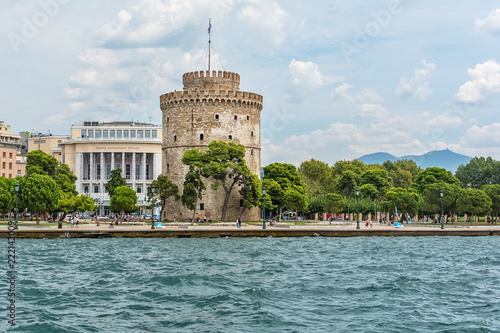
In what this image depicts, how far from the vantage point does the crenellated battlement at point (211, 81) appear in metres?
65.0

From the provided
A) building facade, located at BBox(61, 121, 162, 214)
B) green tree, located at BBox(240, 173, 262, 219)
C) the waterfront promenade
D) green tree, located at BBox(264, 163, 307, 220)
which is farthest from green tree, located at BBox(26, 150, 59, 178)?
the waterfront promenade

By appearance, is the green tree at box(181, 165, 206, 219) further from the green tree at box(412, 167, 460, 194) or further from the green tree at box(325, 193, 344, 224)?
the green tree at box(412, 167, 460, 194)

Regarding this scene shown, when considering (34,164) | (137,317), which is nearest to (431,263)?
(137,317)

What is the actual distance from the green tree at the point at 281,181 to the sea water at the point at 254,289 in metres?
27.8

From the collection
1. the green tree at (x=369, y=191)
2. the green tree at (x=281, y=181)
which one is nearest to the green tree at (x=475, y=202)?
the green tree at (x=281, y=181)

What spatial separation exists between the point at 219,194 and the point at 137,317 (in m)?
45.1

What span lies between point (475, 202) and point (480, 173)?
39.2m

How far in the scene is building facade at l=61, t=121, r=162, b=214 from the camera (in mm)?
100000

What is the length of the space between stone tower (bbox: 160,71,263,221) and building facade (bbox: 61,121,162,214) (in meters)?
35.9

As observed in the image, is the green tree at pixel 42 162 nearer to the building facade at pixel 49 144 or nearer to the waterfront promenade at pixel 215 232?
the waterfront promenade at pixel 215 232

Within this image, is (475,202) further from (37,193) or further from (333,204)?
(37,193)

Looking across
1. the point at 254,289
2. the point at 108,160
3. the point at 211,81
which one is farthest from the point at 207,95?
the point at 108,160

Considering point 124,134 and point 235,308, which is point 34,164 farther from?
point 235,308

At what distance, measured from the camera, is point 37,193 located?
52.5 m
